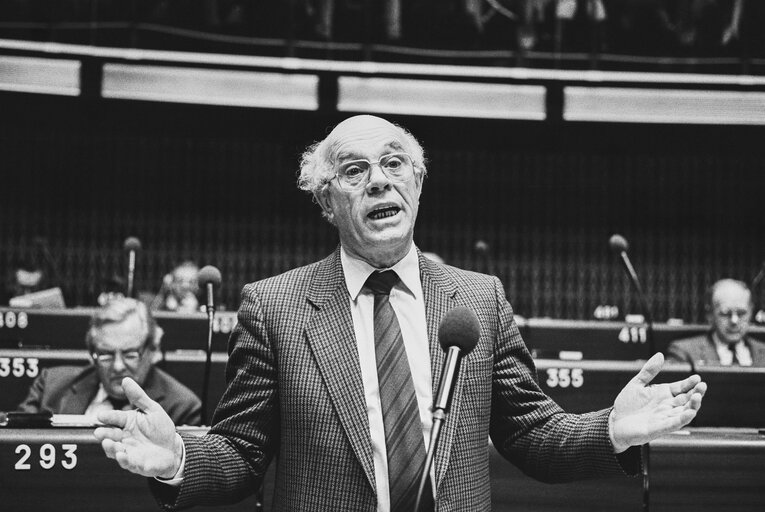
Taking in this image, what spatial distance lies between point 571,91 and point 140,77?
3690mm

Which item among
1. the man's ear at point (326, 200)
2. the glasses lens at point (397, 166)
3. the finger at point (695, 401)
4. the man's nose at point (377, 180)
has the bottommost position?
the finger at point (695, 401)

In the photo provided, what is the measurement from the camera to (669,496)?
2641 mm

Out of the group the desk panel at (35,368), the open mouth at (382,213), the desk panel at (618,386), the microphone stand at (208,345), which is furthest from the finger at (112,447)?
the desk panel at (35,368)

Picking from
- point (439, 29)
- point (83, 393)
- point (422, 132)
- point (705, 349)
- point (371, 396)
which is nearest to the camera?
point (371, 396)

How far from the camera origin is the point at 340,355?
1814mm

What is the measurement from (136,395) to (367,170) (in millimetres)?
703

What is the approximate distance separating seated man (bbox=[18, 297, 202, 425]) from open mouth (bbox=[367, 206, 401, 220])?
1.88 metres

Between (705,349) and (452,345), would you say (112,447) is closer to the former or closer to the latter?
(452,345)

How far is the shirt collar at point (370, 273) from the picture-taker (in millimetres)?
1924

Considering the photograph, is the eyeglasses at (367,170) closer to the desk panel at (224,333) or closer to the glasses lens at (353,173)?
the glasses lens at (353,173)

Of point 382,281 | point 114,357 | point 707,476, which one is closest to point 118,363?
point 114,357

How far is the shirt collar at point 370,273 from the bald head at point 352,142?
0.66 ft

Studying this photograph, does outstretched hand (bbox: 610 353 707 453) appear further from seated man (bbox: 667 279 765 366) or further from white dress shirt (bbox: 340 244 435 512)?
seated man (bbox: 667 279 765 366)

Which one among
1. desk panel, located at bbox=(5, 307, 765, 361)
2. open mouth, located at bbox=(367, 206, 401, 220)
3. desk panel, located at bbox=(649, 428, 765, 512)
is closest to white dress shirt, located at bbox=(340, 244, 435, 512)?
open mouth, located at bbox=(367, 206, 401, 220)
